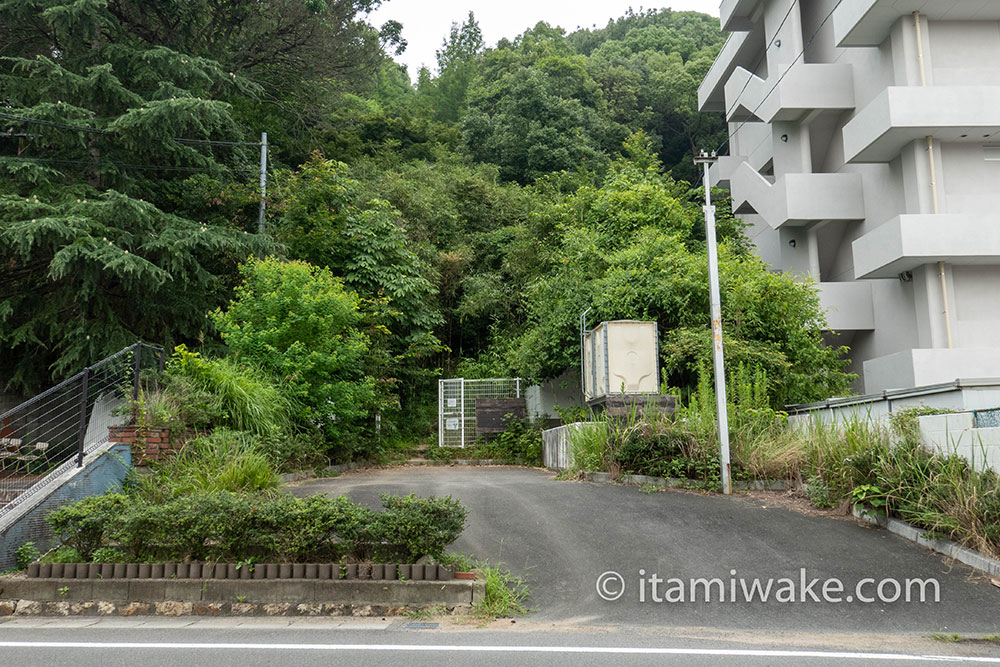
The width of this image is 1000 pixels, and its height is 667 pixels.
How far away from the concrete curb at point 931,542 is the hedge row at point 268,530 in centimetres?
496

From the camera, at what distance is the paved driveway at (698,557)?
232 inches

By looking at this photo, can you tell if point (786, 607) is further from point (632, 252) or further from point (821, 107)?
point (821, 107)

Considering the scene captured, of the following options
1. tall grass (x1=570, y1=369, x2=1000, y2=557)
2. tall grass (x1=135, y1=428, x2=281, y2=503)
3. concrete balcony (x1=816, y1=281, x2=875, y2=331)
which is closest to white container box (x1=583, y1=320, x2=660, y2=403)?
tall grass (x1=570, y1=369, x2=1000, y2=557)

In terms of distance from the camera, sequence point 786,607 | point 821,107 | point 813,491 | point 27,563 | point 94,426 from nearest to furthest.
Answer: point 786,607
point 27,563
point 813,491
point 94,426
point 821,107

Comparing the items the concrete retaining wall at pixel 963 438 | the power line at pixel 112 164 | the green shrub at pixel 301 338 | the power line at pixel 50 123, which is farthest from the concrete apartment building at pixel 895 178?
the power line at pixel 50 123

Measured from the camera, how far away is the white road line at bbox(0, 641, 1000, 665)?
4.84 metres

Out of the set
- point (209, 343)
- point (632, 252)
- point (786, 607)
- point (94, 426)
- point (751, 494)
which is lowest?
point (786, 607)

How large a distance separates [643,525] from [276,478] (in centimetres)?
522

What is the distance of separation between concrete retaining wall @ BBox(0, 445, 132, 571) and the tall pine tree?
5541 millimetres

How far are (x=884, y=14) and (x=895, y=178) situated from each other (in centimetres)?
406

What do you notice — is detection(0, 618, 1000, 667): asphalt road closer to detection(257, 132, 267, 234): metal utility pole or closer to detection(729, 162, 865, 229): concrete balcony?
detection(257, 132, 267, 234): metal utility pole

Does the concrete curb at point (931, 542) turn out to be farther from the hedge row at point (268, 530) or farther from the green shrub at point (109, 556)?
the green shrub at point (109, 556)

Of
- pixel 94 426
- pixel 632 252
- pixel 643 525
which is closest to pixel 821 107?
pixel 632 252

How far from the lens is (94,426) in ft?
33.1
